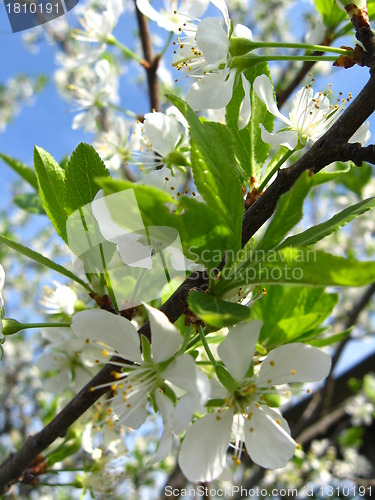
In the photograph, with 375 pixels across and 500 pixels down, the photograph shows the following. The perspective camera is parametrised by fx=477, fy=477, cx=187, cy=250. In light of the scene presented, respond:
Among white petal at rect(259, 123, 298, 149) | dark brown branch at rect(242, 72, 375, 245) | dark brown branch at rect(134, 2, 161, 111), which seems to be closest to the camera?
dark brown branch at rect(242, 72, 375, 245)

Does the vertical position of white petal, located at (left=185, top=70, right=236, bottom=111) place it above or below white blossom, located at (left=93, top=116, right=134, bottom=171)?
above

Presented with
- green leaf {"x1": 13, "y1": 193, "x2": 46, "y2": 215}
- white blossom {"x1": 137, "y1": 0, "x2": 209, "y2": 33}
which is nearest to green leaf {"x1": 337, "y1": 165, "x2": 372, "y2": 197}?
white blossom {"x1": 137, "y1": 0, "x2": 209, "y2": 33}

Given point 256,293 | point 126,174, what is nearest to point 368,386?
point 126,174

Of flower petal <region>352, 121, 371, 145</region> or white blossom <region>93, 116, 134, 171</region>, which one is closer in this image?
flower petal <region>352, 121, 371, 145</region>

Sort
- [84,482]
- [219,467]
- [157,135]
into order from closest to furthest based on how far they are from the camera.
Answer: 1. [219,467]
2. [157,135]
3. [84,482]

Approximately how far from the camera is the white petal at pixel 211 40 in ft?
2.45

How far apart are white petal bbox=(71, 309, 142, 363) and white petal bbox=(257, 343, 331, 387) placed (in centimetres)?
20

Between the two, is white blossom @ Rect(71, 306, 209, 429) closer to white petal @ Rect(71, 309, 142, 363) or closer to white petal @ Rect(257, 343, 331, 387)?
white petal @ Rect(71, 309, 142, 363)

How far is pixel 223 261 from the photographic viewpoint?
0.69m

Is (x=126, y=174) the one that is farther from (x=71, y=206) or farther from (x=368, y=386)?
(x=368, y=386)

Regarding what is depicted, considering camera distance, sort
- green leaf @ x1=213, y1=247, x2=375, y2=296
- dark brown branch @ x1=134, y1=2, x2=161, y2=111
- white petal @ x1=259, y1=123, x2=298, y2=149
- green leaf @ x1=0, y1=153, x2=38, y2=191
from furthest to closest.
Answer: dark brown branch @ x1=134, y1=2, x2=161, y2=111
green leaf @ x1=0, y1=153, x2=38, y2=191
white petal @ x1=259, y1=123, x2=298, y2=149
green leaf @ x1=213, y1=247, x2=375, y2=296

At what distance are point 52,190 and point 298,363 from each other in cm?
51

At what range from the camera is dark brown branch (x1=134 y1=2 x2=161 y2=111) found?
1.65 meters

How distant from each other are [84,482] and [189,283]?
85cm
